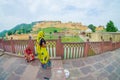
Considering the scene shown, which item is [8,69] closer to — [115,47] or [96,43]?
[96,43]

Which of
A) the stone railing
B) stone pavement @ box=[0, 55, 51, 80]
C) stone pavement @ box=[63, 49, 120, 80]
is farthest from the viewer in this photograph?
the stone railing

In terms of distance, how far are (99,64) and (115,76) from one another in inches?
35.6

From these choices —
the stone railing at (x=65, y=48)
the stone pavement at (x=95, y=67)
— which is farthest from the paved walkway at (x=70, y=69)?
the stone railing at (x=65, y=48)

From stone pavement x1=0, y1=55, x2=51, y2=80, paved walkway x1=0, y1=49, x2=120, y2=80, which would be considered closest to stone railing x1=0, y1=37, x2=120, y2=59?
paved walkway x1=0, y1=49, x2=120, y2=80

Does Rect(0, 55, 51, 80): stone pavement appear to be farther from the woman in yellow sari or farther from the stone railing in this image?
the stone railing

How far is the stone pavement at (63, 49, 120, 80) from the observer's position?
5057 mm

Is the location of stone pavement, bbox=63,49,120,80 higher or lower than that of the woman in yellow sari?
lower

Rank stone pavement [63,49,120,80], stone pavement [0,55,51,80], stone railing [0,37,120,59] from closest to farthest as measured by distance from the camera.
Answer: stone pavement [0,55,51,80]
stone pavement [63,49,120,80]
stone railing [0,37,120,59]

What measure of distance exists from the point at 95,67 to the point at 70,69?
1.32 metres

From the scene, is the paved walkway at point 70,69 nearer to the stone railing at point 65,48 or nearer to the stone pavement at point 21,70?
the stone pavement at point 21,70

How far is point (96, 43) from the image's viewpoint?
258 inches

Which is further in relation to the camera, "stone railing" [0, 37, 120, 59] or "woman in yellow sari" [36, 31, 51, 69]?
"stone railing" [0, 37, 120, 59]

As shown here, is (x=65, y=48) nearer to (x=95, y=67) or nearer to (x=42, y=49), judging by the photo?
(x=42, y=49)

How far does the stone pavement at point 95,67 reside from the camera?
5057mm
